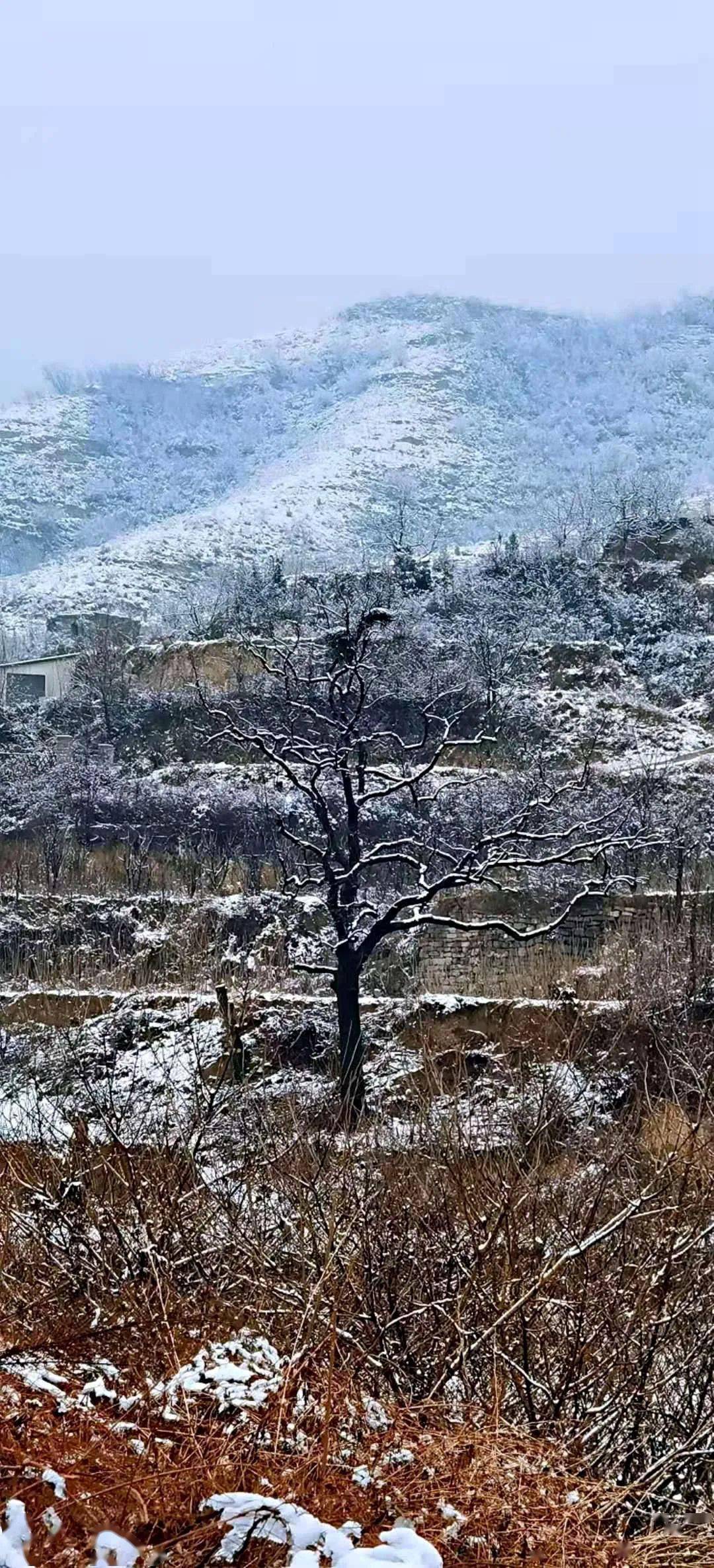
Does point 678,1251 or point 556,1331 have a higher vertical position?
point 678,1251

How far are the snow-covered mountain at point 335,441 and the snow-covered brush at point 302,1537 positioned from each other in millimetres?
51470

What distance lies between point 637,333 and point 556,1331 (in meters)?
97.0

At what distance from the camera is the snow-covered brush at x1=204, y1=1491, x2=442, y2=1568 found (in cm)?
213

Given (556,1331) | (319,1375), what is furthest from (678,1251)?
(319,1375)

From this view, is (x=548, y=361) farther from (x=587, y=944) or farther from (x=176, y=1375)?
(x=176, y=1375)

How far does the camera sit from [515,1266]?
467 centimetres

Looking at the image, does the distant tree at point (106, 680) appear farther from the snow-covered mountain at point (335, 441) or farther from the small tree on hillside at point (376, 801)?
the snow-covered mountain at point (335, 441)

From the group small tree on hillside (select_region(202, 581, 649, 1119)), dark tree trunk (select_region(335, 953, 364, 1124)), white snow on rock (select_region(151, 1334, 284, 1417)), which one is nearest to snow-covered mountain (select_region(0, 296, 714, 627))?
small tree on hillside (select_region(202, 581, 649, 1119))

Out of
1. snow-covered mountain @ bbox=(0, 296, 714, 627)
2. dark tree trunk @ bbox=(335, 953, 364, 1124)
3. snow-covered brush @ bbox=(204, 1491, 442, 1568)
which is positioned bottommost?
dark tree trunk @ bbox=(335, 953, 364, 1124)

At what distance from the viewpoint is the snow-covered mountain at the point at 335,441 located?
61.8 meters

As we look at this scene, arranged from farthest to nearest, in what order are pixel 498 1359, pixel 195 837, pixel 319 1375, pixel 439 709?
1. pixel 439 709
2. pixel 195 837
3. pixel 498 1359
4. pixel 319 1375

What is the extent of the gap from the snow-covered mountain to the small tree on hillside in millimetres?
25228

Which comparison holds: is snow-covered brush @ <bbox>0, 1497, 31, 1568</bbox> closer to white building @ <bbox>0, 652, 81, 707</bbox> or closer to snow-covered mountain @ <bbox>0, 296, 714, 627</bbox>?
white building @ <bbox>0, 652, 81, 707</bbox>

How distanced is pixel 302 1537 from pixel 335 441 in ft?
261
